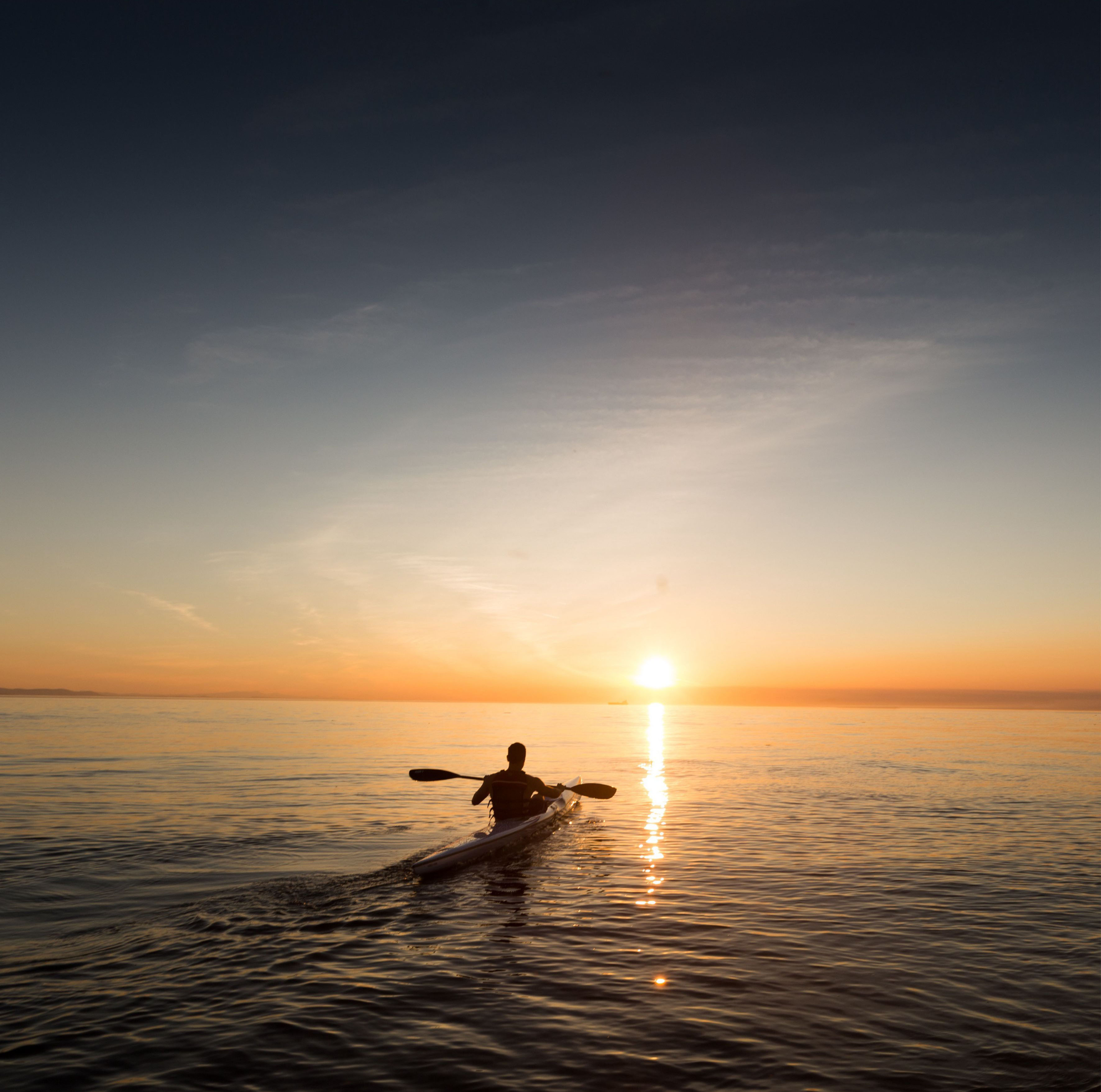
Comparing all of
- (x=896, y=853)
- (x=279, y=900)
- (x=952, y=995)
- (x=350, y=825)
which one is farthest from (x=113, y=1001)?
(x=896, y=853)

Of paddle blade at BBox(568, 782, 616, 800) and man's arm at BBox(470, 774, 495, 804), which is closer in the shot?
man's arm at BBox(470, 774, 495, 804)

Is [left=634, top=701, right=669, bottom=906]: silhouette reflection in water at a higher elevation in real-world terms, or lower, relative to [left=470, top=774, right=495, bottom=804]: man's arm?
lower

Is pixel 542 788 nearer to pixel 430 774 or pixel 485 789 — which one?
pixel 485 789

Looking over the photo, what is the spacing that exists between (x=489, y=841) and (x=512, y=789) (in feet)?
7.73

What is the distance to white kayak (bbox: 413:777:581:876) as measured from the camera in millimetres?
17484

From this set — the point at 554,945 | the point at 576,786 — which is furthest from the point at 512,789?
the point at 554,945

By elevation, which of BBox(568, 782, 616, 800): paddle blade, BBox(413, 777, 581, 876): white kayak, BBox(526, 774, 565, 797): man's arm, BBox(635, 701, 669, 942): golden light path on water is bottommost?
BBox(635, 701, 669, 942): golden light path on water

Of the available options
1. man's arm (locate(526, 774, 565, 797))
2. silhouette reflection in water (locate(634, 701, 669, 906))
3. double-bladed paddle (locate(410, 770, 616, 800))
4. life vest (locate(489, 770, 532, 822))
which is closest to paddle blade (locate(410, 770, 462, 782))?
double-bladed paddle (locate(410, 770, 616, 800))

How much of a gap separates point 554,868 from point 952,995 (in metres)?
10.2

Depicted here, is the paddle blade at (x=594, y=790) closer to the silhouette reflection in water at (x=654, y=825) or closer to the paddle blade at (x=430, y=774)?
the silhouette reflection in water at (x=654, y=825)

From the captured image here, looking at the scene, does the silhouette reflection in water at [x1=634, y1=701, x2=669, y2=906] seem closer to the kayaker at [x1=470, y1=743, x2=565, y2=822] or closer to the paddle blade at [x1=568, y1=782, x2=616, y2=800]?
the paddle blade at [x1=568, y1=782, x2=616, y2=800]

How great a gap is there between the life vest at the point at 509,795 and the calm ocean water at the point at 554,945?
1.21m

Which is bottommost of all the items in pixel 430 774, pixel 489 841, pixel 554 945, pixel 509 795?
pixel 489 841

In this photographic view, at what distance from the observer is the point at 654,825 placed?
26.1m
